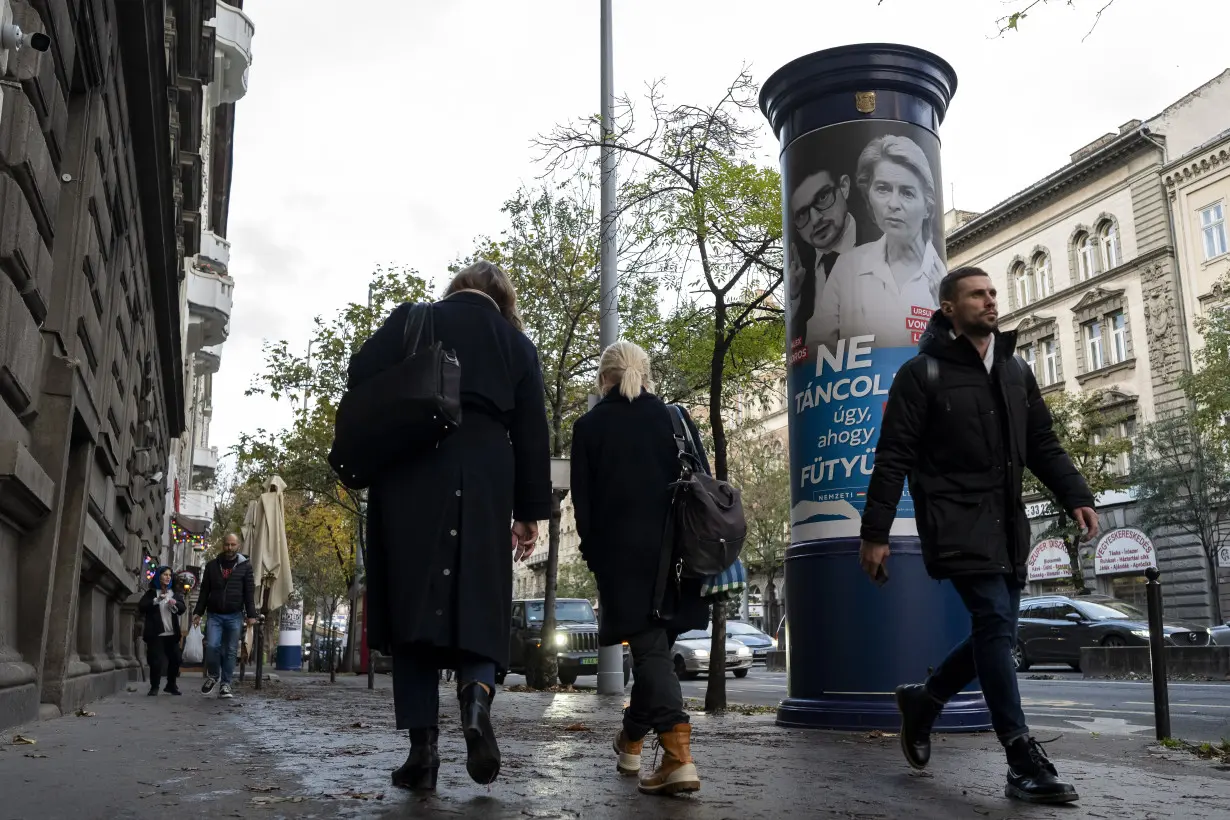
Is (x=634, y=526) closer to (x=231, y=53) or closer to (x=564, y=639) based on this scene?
(x=564, y=639)

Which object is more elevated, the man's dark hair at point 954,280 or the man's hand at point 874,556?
the man's dark hair at point 954,280

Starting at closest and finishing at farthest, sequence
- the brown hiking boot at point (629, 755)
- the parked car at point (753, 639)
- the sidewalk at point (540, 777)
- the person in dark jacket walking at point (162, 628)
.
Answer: the sidewalk at point (540, 777) → the brown hiking boot at point (629, 755) → the person in dark jacket walking at point (162, 628) → the parked car at point (753, 639)

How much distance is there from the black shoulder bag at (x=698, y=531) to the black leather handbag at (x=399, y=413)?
1.16 metres

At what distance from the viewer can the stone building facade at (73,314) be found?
234 inches

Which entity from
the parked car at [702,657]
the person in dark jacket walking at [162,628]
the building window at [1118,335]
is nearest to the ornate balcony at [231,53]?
the person in dark jacket walking at [162,628]

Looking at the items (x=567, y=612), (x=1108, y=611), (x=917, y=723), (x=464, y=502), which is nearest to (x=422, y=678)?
(x=464, y=502)

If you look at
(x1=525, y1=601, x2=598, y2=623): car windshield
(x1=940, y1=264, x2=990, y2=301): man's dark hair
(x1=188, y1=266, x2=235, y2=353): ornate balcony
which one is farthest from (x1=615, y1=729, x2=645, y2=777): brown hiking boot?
(x1=188, y1=266, x2=235, y2=353): ornate balcony

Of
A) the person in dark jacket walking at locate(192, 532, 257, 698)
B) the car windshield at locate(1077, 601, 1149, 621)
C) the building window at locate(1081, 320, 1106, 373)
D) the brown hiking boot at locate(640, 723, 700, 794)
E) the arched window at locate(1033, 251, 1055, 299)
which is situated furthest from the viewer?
the arched window at locate(1033, 251, 1055, 299)

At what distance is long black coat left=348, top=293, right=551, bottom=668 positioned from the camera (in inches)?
175

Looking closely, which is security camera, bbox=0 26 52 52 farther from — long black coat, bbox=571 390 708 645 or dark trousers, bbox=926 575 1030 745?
dark trousers, bbox=926 575 1030 745

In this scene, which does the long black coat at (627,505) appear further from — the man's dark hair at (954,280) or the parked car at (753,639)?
the parked car at (753,639)

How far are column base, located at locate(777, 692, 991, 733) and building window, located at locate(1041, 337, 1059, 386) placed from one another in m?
40.6

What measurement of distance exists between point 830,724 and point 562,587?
77573mm

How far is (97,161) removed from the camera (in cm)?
835
